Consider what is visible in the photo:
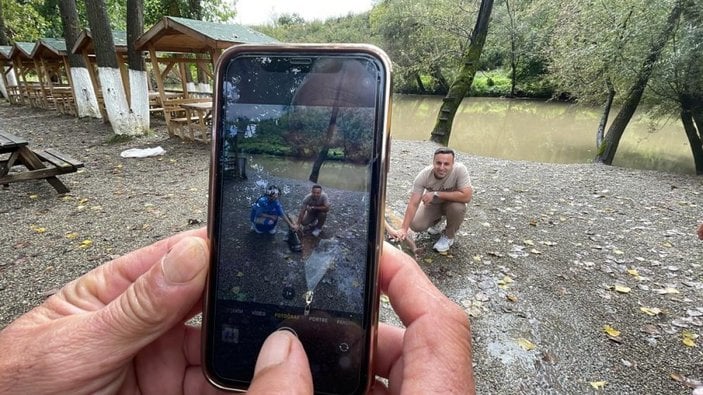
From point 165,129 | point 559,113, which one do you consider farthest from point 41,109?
point 559,113

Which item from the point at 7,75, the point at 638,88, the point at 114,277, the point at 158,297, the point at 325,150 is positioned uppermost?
the point at 638,88

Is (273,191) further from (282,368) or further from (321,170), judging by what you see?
(282,368)

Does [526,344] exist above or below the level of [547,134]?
below

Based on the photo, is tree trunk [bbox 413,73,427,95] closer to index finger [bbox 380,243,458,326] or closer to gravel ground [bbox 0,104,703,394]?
gravel ground [bbox 0,104,703,394]

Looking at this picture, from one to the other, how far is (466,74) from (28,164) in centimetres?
1092

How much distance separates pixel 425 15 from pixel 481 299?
63.0 feet

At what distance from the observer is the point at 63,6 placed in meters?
10.8

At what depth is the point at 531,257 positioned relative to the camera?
450 cm

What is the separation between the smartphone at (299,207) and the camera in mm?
1255

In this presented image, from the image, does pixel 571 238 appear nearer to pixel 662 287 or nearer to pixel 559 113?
pixel 662 287

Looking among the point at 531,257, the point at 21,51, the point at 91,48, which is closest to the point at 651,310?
the point at 531,257

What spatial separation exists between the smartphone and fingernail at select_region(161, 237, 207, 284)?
3.0 inches

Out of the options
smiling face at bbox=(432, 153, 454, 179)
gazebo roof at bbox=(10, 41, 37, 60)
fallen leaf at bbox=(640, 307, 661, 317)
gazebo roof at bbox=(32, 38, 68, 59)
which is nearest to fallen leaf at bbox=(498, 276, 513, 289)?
fallen leaf at bbox=(640, 307, 661, 317)

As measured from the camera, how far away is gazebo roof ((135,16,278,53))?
8008mm
